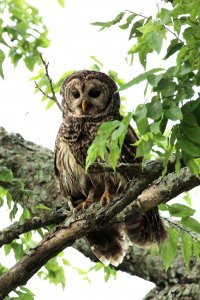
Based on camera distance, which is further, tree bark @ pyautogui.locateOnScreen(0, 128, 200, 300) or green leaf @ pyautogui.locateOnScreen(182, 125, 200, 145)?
tree bark @ pyautogui.locateOnScreen(0, 128, 200, 300)

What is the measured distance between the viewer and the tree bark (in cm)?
290

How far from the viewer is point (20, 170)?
16.4 ft

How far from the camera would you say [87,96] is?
4.61m

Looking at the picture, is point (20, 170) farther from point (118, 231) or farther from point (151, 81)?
point (151, 81)

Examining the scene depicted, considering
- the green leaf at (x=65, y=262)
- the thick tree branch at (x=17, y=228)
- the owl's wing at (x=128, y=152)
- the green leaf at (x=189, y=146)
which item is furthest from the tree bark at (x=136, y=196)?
the owl's wing at (x=128, y=152)

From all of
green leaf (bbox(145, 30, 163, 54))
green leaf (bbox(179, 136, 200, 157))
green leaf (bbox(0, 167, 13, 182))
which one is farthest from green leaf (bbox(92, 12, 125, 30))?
green leaf (bbox(0, 167, 13, 182))

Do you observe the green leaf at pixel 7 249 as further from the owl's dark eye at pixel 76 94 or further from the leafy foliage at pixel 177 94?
the leafy foliage at pixel 177 94

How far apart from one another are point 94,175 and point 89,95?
636mm

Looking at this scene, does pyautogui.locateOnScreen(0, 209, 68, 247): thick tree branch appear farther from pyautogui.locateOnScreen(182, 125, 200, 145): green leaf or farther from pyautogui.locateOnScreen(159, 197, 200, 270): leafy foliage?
pyautogui.locateOnScreen(182, 125, 200, 145): green leaf

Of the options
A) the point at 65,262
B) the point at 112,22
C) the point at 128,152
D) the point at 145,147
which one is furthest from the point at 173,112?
the point at 65,262

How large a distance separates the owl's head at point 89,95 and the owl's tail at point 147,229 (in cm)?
76

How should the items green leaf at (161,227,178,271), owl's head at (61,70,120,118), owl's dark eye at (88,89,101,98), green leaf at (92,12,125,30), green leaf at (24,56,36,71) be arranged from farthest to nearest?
green leaf at (24,56,36,71)
owl's dark eye at (88,89,101,98)
owl's head at (61,70,120,118)
green leaf at (161,227,178,271)
green leaf at (92,12,125,30)

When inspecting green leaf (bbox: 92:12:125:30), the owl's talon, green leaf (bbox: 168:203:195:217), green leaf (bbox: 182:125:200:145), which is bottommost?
green leaf (bbox: 168:203:195:217)

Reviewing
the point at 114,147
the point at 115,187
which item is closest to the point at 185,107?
the point at 114,147
